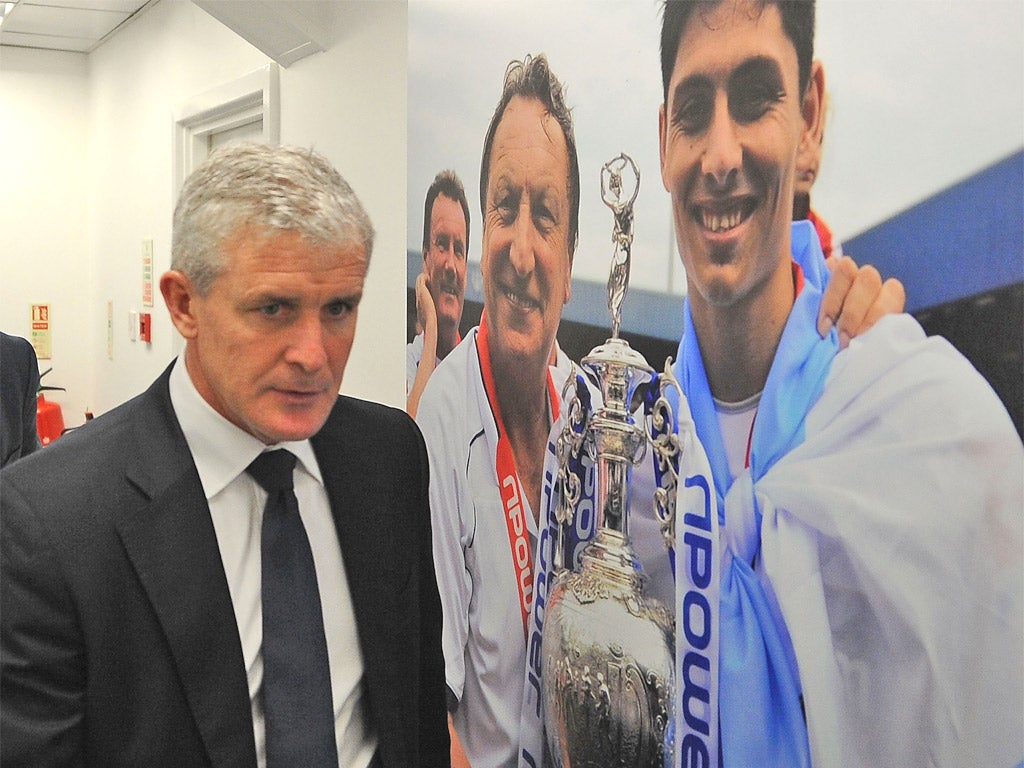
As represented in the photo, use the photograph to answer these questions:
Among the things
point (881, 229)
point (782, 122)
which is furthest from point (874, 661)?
point (782, 122)

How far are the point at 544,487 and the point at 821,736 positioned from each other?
27.4 inches

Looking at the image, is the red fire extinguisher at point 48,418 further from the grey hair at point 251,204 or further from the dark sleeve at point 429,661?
the grey hair at point 251,204

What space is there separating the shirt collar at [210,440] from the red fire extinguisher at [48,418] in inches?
168

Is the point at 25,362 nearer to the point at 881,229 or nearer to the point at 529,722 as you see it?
the point at 529,722

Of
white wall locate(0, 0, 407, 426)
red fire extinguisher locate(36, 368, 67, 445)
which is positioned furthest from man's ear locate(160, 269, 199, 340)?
red fire extinguisher locate(36, 368, 67, 445)

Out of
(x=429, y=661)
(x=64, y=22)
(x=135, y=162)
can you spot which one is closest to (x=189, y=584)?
(x=429, y=661)

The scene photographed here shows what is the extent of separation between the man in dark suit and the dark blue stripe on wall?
636mm

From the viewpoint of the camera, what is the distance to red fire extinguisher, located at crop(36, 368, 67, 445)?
4980mm

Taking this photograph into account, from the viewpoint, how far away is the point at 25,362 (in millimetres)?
2730

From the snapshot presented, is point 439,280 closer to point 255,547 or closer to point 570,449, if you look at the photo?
point 570,449

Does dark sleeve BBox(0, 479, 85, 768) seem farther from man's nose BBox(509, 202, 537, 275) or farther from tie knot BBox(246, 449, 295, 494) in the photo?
man's nose BBox(509, 202, 537, 275)

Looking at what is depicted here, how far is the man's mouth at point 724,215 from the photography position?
128cm

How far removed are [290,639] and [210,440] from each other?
26cm

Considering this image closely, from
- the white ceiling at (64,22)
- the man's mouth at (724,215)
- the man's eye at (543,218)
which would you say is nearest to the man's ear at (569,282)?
the man's eye at (543,218)
